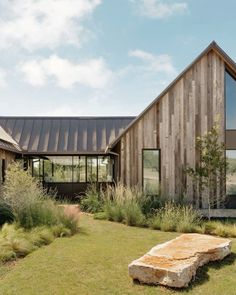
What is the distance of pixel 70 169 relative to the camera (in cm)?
2083

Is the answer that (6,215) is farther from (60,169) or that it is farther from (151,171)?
(60,169)

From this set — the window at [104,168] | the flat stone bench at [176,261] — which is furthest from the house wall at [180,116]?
the flat stone bench at [176,261]

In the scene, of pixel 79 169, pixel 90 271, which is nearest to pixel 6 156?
pixel 79 169

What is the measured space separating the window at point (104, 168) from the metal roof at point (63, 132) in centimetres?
A: 84

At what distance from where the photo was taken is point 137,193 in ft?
48.3

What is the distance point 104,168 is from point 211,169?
7775mm

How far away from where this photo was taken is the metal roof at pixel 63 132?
66.0ft

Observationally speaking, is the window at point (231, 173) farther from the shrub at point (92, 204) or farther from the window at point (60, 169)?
the window at point (60, 169)

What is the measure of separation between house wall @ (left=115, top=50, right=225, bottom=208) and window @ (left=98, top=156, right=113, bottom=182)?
4608mm

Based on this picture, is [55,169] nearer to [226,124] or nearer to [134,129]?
[134,129]

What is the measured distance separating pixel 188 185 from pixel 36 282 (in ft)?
32.5

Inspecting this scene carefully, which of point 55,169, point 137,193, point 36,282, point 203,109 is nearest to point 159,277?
point 36,282

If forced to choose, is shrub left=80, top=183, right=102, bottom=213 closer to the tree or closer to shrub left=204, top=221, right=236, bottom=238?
the tree

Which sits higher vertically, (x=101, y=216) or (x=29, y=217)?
(x=29, y=217)
